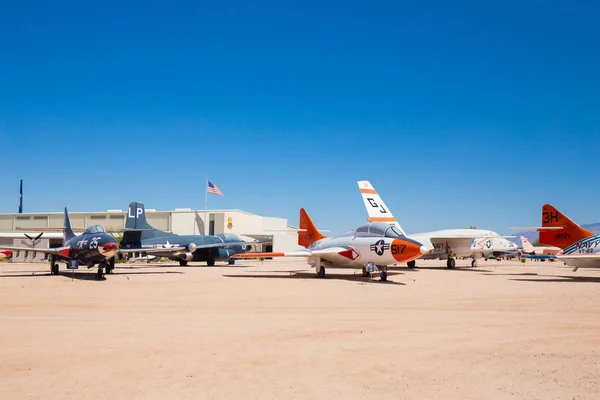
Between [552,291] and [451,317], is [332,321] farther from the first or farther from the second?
[552,291]

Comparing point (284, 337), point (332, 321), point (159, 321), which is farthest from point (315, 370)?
point (159, 321)

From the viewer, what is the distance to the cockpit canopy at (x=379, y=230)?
68.1 feet

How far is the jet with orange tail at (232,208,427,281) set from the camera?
1947cm

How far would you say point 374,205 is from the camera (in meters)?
34.5

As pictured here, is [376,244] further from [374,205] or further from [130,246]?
[130,246]

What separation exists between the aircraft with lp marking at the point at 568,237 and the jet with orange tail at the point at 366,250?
861 centimetres

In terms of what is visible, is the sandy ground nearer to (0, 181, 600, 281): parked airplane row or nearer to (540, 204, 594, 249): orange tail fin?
(0, 181, 600, 281): parked airplane row

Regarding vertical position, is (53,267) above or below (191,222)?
below

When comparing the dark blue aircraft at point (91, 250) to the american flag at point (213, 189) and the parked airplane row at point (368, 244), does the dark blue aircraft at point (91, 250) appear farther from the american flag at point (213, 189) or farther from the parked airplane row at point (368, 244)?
the american flag at point (213, 189)

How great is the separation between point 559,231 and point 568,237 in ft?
1.74

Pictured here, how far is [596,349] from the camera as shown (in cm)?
750

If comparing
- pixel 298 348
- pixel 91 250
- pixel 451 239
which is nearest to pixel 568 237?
pixel 451 239

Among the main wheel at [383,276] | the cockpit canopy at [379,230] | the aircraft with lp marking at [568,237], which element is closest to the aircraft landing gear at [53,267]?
the cockpit canopy at [379,230]

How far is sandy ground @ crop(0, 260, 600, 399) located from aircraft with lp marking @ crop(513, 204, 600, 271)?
1060 cm
